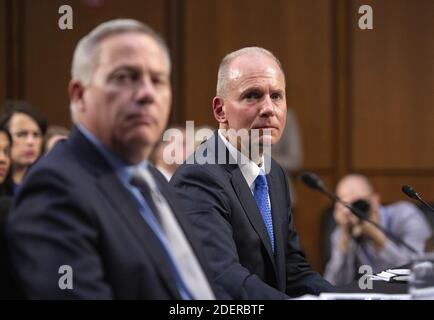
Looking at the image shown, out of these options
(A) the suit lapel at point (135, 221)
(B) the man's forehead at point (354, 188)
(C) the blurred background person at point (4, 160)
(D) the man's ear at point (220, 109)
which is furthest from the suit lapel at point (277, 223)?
(B) the man's forehead at point (354, 188)

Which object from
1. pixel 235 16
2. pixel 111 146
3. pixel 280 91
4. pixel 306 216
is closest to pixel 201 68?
pixel 235 16

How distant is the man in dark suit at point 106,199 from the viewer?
1.35 metres

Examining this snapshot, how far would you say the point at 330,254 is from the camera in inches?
193

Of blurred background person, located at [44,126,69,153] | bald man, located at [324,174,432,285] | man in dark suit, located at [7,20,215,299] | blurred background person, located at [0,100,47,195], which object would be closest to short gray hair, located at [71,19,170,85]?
man in dark suit, located at [7,20,215,299]

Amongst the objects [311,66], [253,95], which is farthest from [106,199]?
[311,66]

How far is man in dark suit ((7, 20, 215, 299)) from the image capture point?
135cm

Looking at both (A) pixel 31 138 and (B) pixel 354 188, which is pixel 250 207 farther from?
→ (B) pixel 354 188

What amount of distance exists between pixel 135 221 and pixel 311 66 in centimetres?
496

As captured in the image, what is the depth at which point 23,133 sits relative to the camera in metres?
4.12

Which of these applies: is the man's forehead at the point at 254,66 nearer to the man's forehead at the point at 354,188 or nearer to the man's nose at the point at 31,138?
the man's nose at the point at 31,138

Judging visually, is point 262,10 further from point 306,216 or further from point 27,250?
point 27,250

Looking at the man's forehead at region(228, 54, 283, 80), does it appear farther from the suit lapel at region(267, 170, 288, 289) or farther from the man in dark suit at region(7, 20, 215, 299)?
the man in dark suit at region(7, 20, 215, 299)

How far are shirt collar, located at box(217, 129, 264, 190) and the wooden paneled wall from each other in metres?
3.90

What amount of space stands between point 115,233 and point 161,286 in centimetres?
13
